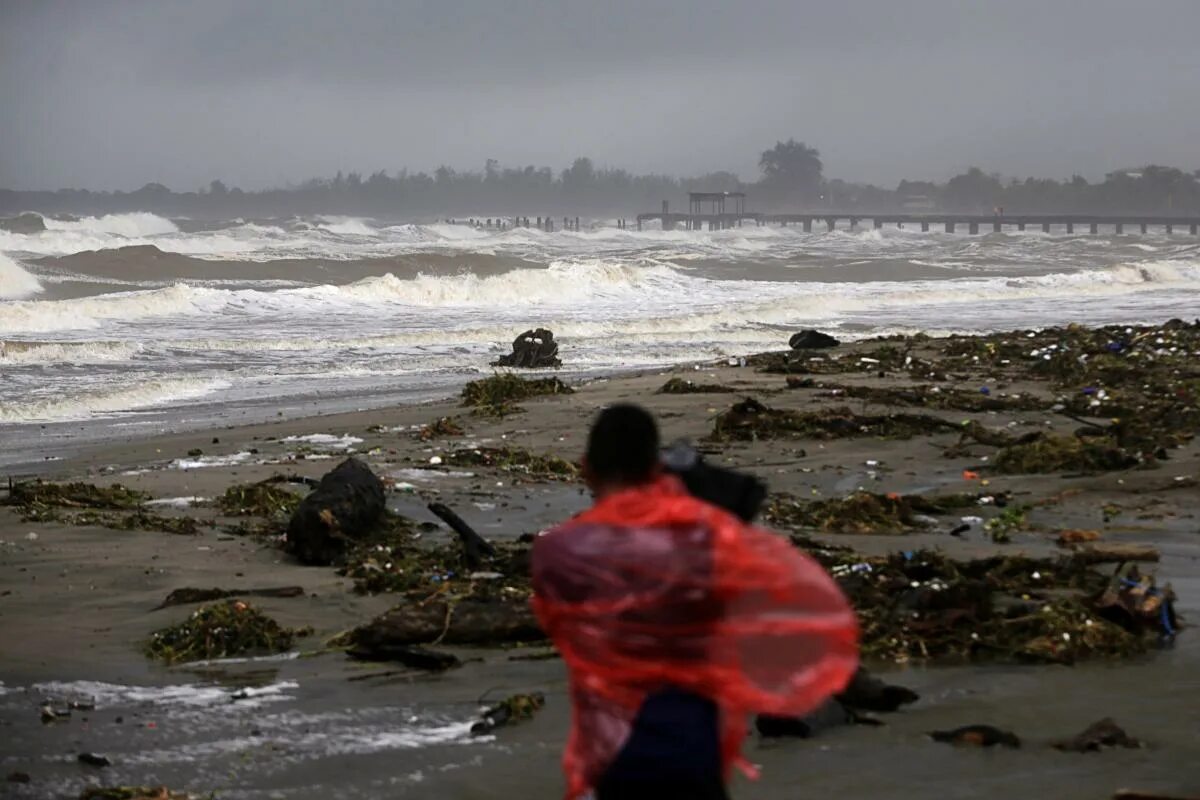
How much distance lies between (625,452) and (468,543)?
4.83 metres

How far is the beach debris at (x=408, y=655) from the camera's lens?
622 centimetres

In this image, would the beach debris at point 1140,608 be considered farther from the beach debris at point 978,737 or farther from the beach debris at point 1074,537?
the beach debris at point 1074,537

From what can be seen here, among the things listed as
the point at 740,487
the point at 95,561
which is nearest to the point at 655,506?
the point at 740,487

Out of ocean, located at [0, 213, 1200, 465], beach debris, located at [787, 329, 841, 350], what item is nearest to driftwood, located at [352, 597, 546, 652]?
ocean, located at [0, 213, 1200, 465]

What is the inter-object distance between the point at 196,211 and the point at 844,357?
525 feet

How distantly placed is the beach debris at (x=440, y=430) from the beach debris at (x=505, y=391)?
1.44 meters

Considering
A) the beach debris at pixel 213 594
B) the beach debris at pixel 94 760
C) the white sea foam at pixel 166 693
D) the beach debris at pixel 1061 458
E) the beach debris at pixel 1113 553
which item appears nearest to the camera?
the beach debris at pixel 94 760

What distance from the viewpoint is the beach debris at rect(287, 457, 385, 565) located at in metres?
8.27

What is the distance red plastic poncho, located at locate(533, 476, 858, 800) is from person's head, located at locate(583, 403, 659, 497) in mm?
66

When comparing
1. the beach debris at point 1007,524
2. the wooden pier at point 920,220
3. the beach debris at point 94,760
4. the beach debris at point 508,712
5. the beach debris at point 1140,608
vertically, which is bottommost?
the beach debris at point 94,760

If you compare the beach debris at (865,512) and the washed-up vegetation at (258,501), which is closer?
the beach debris at (865,512)

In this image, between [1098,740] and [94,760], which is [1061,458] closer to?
[1098,740]

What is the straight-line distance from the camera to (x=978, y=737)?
5.15 metres

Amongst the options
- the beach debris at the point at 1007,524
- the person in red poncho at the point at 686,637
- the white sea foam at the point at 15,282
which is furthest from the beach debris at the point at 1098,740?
the white sea foam at the point at 15,282
